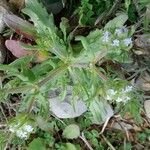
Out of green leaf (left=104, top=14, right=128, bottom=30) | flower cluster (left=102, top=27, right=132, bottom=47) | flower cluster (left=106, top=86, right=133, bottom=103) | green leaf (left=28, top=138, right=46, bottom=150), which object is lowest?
green leaf (left=28, top=138, right=46, bottom=150)

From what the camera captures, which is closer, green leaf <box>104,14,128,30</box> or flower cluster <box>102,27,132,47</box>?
flower cluster <box>102,27,132,47</box>

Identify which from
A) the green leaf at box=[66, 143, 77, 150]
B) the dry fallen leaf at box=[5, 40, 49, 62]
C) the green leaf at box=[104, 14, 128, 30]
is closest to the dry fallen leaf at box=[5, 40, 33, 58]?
the dry fallen leaf at box=[5, 40, 49, 62]

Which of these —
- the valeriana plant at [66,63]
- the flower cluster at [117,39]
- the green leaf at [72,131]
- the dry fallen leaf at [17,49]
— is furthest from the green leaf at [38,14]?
the green leaf at [72,131]

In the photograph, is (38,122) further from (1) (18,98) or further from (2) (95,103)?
(2) (95,103)

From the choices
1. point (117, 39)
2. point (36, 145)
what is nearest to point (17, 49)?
point (36, 145)

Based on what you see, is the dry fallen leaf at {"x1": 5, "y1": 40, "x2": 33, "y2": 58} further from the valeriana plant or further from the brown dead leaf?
the brown dead leaf

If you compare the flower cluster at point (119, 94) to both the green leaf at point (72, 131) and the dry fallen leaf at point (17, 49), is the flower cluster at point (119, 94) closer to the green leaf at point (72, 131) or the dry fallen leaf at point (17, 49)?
the dry fallen leaf at point (17, 49)

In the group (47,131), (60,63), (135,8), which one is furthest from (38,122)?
(135,8)

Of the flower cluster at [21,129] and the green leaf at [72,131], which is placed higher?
the flower cluster at [21,129]
